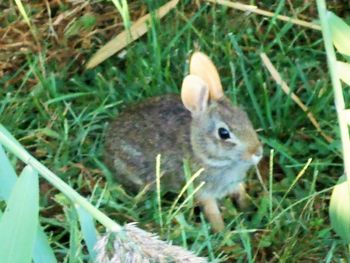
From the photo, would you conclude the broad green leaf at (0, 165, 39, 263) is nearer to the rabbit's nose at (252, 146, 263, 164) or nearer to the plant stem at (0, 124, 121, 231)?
the plant stem at (0, 124, 121, 231)

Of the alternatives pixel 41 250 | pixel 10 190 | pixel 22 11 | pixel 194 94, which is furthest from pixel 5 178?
pixel 22 11

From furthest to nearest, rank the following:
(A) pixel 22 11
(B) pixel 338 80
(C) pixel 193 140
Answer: (A) pixel 22 11 < (C) pixel 193 140 < (B) pixel 338 80

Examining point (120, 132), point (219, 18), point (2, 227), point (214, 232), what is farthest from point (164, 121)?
point (2, 227)

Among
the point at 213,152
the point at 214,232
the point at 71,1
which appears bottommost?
the point at 214,232

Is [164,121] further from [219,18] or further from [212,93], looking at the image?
[219,18]

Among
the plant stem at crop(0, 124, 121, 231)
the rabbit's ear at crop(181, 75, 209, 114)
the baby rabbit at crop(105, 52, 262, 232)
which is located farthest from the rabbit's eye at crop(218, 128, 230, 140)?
the plant stem at crop(0, 124, 121, 231)

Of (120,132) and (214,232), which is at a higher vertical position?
(120,132)

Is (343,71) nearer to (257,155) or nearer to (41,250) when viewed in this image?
(41,250)
